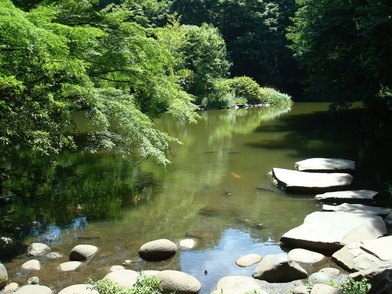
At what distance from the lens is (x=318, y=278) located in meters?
4.83

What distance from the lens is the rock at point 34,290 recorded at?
15.1 ft

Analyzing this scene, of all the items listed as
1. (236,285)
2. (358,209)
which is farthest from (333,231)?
(236,285)

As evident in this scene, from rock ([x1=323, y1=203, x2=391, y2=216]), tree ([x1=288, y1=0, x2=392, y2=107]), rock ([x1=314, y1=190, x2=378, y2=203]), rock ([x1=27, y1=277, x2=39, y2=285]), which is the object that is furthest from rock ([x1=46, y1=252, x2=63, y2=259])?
tree ([x1=288, y1=0, x2=392, y2=107])

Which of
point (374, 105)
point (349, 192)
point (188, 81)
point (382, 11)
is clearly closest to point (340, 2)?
point (382, 11)

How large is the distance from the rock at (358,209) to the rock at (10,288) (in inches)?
189

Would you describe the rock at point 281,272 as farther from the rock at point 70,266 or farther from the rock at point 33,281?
the rock at point 33,281

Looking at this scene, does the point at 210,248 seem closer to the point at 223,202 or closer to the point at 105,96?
the point at 223,202

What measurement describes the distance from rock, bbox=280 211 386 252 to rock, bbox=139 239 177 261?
1.59 metres

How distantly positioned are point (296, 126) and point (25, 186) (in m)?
12.8

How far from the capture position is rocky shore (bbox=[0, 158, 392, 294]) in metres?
4.63

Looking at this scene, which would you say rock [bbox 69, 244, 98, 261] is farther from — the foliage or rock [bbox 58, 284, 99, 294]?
the foliage

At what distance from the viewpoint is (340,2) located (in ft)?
46.5

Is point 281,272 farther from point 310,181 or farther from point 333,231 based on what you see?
point 310,181

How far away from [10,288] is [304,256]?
3.53m
